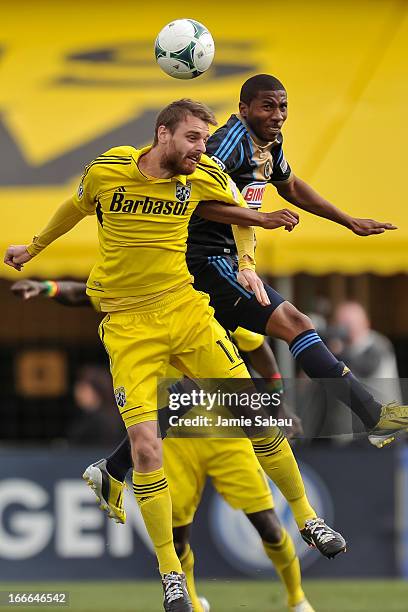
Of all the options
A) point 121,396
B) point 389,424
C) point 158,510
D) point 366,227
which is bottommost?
point 158,510

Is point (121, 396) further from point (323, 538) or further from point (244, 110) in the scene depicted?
point (244, 110)

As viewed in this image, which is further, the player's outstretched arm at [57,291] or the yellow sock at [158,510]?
the player's outstretched arm at [57,291]

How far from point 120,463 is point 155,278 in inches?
56.8

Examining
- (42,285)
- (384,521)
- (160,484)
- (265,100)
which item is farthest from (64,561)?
(265,100)

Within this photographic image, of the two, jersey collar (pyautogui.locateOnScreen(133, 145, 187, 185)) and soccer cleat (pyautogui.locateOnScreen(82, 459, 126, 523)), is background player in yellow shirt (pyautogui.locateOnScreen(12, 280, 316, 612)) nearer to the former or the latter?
soccer cleat (pyautogui.locateOnScreen(82, 459, 126, 523))

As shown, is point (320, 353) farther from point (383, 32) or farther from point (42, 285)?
point (383, 32)

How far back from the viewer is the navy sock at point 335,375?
9750 millimetres

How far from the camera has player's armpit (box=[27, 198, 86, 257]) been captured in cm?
978

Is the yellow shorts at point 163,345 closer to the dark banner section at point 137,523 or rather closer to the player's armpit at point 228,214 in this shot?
the player's armpit at point 228,214

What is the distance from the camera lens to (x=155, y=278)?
9.70 metres

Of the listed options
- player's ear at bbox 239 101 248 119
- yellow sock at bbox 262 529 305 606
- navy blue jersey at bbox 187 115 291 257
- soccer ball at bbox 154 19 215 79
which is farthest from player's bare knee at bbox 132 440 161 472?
yellow sock at bbox 262 529 305 606

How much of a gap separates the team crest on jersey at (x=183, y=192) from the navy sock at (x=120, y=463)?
186 centimetres

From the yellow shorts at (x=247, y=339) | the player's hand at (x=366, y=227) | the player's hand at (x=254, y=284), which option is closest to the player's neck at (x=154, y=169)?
the player's hand at (x=254, y=284)

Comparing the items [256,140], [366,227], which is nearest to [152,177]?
[256,140]
